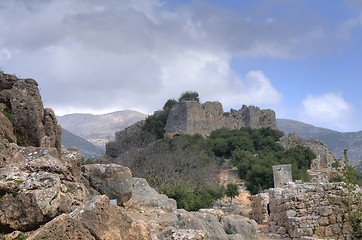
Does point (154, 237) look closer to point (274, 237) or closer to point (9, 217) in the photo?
point (9, 217)

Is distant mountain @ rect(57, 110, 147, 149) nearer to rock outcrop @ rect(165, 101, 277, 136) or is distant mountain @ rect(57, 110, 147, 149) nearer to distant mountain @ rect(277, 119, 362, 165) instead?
distant mountain @ rect(277, 119, 362, 165)

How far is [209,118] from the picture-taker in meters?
47.3

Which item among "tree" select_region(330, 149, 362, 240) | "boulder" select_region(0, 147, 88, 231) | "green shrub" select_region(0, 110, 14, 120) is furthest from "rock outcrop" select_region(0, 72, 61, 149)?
"tree" select_region(330, 149, 362, 240)

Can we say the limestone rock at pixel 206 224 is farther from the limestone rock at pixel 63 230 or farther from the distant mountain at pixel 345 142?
the distant mountain at pixel 345 142

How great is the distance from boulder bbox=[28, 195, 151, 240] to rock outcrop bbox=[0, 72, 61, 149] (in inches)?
142

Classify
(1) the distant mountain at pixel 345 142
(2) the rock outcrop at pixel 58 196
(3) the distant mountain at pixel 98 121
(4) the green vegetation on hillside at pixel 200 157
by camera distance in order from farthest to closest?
(3) the distant mountain at pixel 98 121, (1) the distant mountain at pixel 345 142, (4) the green vegetation on hillside at pixel 200 157, (2) the rock outcrop at pixel 58 196

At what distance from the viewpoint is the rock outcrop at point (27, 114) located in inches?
289

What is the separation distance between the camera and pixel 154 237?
5434 millimetres

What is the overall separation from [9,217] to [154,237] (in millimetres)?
1962

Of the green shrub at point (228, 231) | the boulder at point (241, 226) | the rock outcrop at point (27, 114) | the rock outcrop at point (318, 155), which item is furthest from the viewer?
the rock outcrop at point (318, 155)

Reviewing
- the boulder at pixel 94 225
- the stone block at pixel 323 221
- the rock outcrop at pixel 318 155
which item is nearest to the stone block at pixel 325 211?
the stone block at pixel 323 221

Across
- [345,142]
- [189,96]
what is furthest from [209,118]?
[345,142]

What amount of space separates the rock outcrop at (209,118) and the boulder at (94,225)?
1462 inches

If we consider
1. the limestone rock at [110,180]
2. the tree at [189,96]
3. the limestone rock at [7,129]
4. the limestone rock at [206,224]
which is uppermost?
the tree at [189,96]
